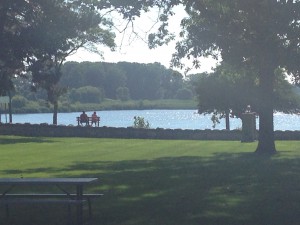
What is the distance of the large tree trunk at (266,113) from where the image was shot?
83.1 ft

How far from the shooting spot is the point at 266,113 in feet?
84.0

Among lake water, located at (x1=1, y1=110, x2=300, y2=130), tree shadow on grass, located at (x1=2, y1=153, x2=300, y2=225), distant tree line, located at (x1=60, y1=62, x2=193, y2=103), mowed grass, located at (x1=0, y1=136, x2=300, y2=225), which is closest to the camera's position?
tree shadow on grass, located at (x1=2, y1=153, x2=300, y2=225)

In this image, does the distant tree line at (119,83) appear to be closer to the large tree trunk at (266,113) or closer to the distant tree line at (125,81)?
the distant tree line at (125,81)

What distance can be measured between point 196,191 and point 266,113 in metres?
12.3

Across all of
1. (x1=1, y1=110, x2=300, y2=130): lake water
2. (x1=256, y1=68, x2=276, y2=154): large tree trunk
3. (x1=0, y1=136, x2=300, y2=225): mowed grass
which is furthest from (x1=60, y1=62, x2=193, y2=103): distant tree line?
(x1=0, y1=136, x2=300, y2=225): mowed grass

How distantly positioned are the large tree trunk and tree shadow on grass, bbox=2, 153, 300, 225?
3596 mm

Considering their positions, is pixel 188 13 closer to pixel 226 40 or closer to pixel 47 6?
pixel 226 40

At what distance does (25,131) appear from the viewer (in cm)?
4109

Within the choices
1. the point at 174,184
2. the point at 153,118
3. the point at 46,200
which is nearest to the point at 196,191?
the point at 174,184

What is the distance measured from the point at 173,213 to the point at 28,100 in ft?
298

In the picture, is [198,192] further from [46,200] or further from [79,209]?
[46,200]

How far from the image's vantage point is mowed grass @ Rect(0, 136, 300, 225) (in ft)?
35.8

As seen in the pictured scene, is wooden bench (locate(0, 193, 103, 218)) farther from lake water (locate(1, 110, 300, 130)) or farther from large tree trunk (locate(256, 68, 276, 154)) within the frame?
lake water (locate(1, 110, 300, 130))

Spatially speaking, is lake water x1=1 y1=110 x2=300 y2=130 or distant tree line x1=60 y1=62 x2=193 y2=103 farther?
distant tree line x1=60 y1=62 x2=193 y2=103
